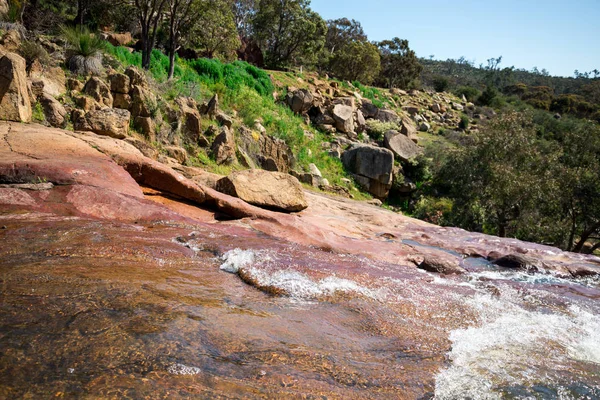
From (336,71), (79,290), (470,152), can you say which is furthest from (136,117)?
(336,71)

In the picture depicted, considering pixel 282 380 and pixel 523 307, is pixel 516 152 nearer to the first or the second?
pixel 523 307

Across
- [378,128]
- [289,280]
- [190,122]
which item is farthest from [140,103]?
[378,128]

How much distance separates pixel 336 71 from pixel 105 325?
4418cm

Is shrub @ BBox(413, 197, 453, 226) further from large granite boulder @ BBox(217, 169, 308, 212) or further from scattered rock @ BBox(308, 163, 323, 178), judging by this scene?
large granite boulder @ BBox(217, 169, 308, 212)

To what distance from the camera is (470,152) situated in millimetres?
17984

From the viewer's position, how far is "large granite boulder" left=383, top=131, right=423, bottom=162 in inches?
1011

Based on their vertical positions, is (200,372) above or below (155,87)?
below

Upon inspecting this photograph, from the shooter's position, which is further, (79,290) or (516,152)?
(516,152)

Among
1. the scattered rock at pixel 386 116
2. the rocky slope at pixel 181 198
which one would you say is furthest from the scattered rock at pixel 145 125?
the scattered rock at pixel 386 116

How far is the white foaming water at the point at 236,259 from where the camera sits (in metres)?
4.77

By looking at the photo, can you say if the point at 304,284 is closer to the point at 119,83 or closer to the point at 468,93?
the point at 119,83

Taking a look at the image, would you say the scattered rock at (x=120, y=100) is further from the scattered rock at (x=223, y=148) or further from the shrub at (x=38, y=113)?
the scattered rock at (x=223, y=148)

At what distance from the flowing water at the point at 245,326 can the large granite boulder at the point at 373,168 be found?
56.1ft

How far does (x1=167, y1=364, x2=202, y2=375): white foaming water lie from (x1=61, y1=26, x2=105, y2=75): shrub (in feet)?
35.7
